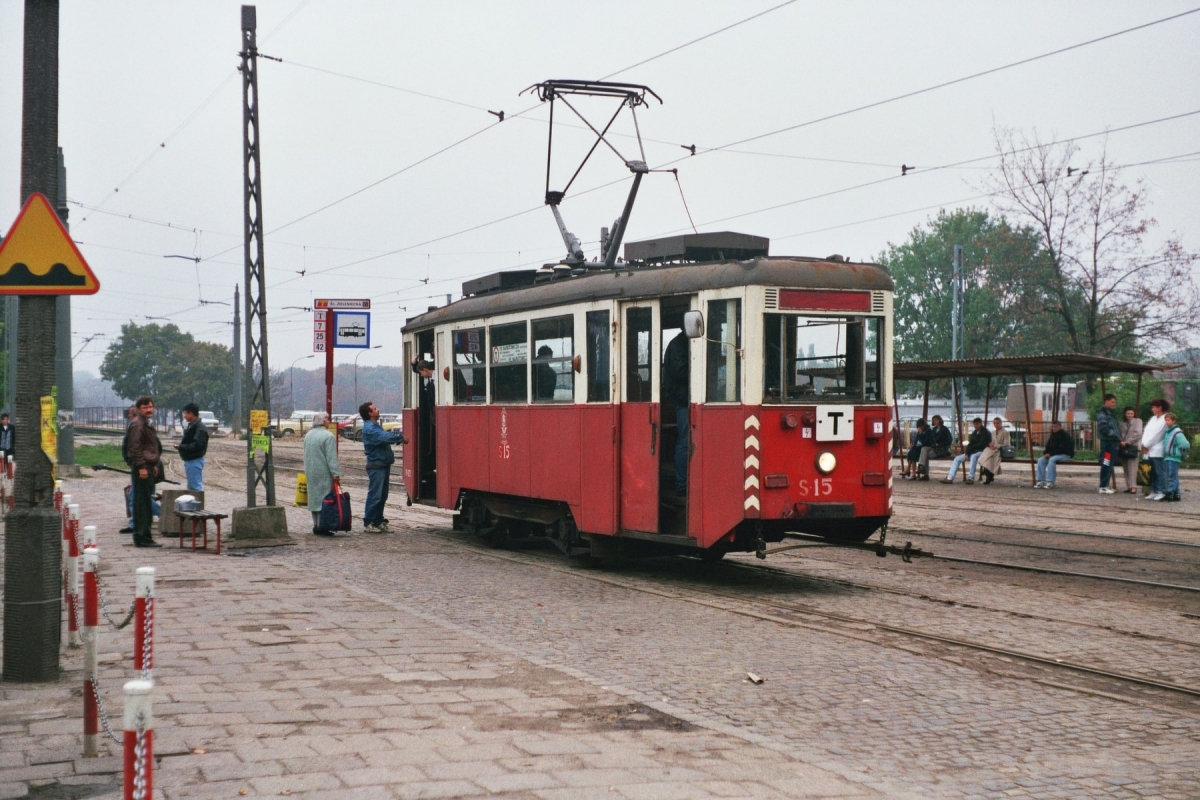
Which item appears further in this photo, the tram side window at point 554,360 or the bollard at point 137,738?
the tram side window at point 554,360

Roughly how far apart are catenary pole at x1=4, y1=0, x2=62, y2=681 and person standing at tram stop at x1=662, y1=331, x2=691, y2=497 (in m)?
6.02

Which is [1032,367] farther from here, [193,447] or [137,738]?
[137,738]

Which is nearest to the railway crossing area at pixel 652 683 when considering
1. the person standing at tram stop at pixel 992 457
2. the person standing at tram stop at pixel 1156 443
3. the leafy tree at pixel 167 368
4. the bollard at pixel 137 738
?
the bollard at pixel 137 738

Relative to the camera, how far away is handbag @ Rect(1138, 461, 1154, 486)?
22734 mm

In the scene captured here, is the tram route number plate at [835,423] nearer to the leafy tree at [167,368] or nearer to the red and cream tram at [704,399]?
the red and cream tram at [704,399]

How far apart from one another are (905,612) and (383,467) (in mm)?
8861

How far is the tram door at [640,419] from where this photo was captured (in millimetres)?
11953

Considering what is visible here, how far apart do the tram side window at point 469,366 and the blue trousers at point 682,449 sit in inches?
158

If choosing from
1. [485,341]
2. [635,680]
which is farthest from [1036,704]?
[485,341]

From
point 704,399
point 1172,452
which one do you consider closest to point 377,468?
point 704,399

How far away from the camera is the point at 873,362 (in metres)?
11.4

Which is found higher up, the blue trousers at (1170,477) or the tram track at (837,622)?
the blue trousers at (1170,477)

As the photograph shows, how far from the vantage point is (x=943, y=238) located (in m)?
80.8

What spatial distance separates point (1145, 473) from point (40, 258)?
20937mm
